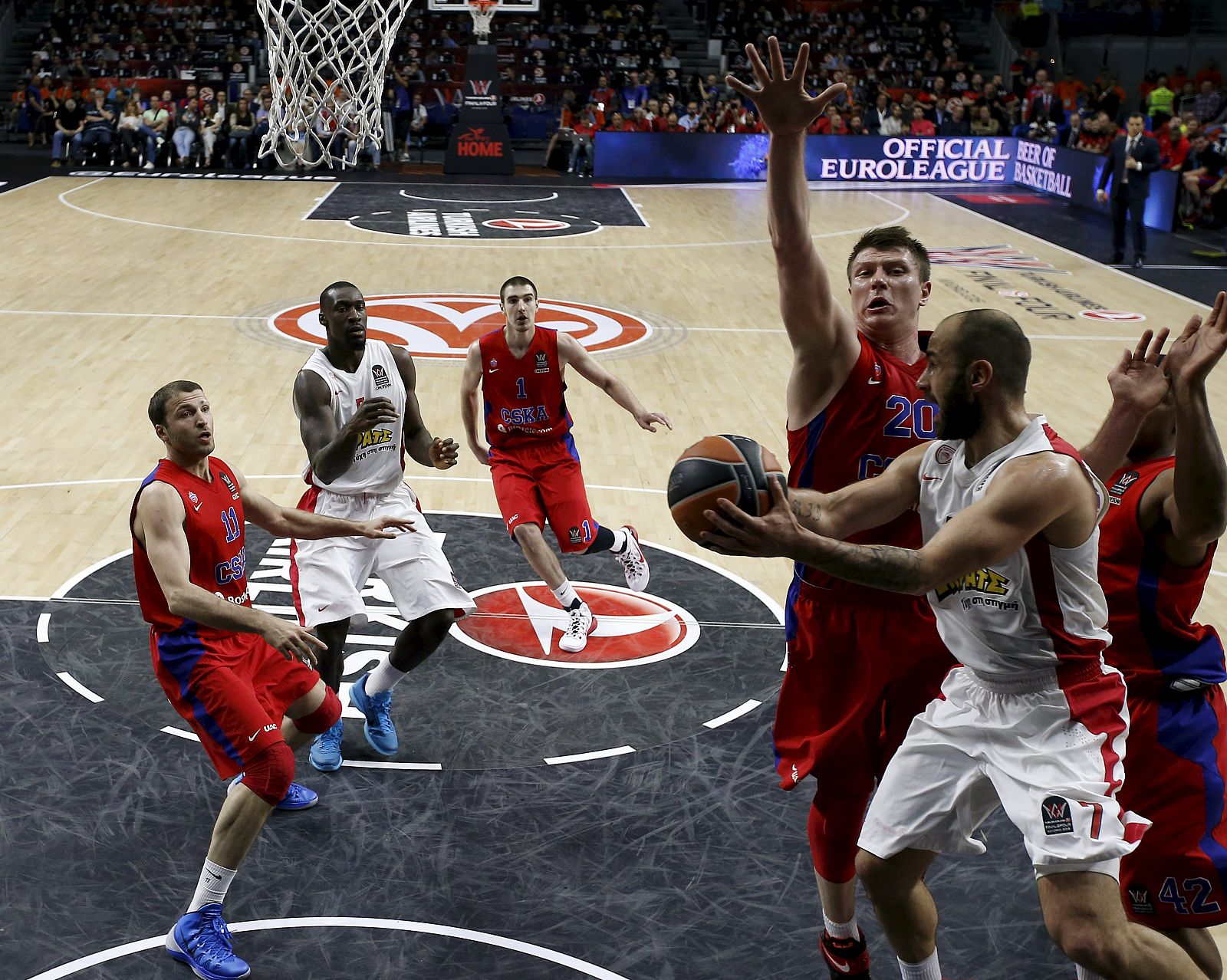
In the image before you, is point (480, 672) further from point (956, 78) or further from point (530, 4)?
point (956, 78)

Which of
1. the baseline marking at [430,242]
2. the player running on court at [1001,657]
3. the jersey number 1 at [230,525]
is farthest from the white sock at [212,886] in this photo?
the baseline marking at [430,242]

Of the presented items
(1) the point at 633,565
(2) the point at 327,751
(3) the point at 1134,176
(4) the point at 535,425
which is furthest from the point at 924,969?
(3) the point at 1134,176

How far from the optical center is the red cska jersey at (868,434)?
151 inches

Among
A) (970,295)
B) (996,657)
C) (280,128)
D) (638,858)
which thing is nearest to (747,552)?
(996,657)

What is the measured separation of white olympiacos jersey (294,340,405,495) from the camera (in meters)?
5.55

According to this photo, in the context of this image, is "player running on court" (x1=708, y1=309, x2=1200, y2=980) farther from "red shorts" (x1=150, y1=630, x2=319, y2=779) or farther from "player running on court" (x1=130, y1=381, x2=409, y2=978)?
"red shorts" (x1=150, y1=630, x2=319, y2=779)

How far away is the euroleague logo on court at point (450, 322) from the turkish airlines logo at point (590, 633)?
520 cm

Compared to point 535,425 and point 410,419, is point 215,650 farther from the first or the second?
point 535,425

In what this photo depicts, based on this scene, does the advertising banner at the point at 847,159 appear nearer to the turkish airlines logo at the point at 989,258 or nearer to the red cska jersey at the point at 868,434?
the turkish airlines logo at the point at 989,258

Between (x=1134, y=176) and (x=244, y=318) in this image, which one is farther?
(x=1134, y=176)

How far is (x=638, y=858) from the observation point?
461cm

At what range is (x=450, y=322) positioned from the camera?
13.1 meters

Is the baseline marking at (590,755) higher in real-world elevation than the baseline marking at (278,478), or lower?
lower

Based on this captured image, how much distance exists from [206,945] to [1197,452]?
315 centimetres
